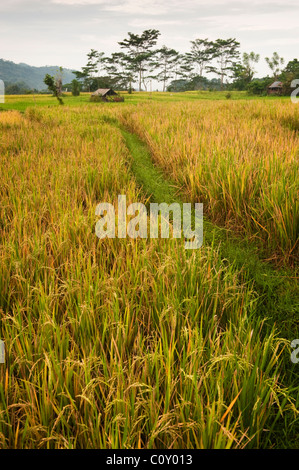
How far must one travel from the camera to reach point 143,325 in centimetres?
149

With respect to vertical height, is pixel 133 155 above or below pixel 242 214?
above

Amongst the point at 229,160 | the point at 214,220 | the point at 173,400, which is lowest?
the point at 173,400

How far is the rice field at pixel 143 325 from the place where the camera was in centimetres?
105

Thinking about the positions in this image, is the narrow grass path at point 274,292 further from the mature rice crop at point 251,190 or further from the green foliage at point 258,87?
the green foliage at point 258,87

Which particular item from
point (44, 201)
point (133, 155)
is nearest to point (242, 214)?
point (44, 201)

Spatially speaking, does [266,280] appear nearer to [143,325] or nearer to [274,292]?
[274,292]

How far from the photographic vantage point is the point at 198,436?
1.03 metres

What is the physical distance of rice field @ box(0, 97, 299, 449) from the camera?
1048 mm

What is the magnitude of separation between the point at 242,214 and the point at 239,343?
1.82 m

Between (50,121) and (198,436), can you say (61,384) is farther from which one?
(50,121)

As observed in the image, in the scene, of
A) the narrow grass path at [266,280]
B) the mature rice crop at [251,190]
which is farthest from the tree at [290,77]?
the narrow grass path at [266,280]

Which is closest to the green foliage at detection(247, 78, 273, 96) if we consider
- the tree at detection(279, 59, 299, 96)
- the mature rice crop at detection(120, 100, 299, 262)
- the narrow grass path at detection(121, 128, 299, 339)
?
the tree at detection(279, 59, 299, 96)

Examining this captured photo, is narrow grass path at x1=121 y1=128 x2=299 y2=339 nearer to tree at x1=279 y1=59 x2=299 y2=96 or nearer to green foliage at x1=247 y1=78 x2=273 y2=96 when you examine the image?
tree at x1=279 y1=59 x2=299 y2=96
